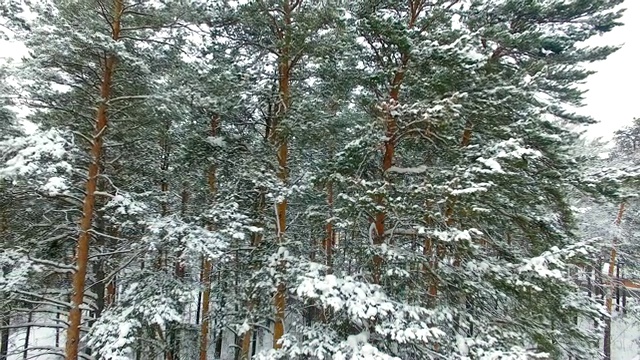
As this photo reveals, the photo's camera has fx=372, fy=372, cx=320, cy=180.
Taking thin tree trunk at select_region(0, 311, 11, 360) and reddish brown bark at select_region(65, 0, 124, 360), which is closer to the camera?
reddish brown bark at select_region(65, 0, 124, 360)

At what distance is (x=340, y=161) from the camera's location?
6.60 metres

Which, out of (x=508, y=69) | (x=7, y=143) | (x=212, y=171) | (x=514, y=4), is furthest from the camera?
(x=212, y=171)

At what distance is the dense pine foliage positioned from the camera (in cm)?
541

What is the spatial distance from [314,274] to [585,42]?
6.79 meters

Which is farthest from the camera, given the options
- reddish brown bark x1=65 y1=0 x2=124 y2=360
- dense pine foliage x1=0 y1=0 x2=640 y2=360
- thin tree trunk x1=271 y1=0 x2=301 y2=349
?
thin tree trunk x1=271 y1=0 x2=301 y2=349

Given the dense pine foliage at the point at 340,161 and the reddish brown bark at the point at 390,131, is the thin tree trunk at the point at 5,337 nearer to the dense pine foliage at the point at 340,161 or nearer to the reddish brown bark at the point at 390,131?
the dense pine foliage at the point at 340,161

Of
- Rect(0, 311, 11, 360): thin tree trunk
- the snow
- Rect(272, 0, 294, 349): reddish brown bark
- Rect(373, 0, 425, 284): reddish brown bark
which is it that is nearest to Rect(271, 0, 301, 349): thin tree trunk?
Rect(272, 0, 294, 349): reddish brown bark

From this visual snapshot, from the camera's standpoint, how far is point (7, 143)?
4527 millimetres

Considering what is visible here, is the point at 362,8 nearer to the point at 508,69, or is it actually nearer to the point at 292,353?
the point at 508,69

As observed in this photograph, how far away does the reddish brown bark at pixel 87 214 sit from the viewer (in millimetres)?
5801

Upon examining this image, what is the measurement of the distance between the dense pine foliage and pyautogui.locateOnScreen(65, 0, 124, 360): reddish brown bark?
0.10 feet

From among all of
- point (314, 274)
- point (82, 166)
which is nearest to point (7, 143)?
point (82, 166)

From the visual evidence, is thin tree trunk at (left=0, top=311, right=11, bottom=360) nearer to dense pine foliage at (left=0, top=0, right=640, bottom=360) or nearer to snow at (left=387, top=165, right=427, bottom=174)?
dense pine foliage at (left=0, top=0, right=640, bottom=360)

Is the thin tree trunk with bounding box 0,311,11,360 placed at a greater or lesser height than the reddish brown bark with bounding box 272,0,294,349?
lesser
